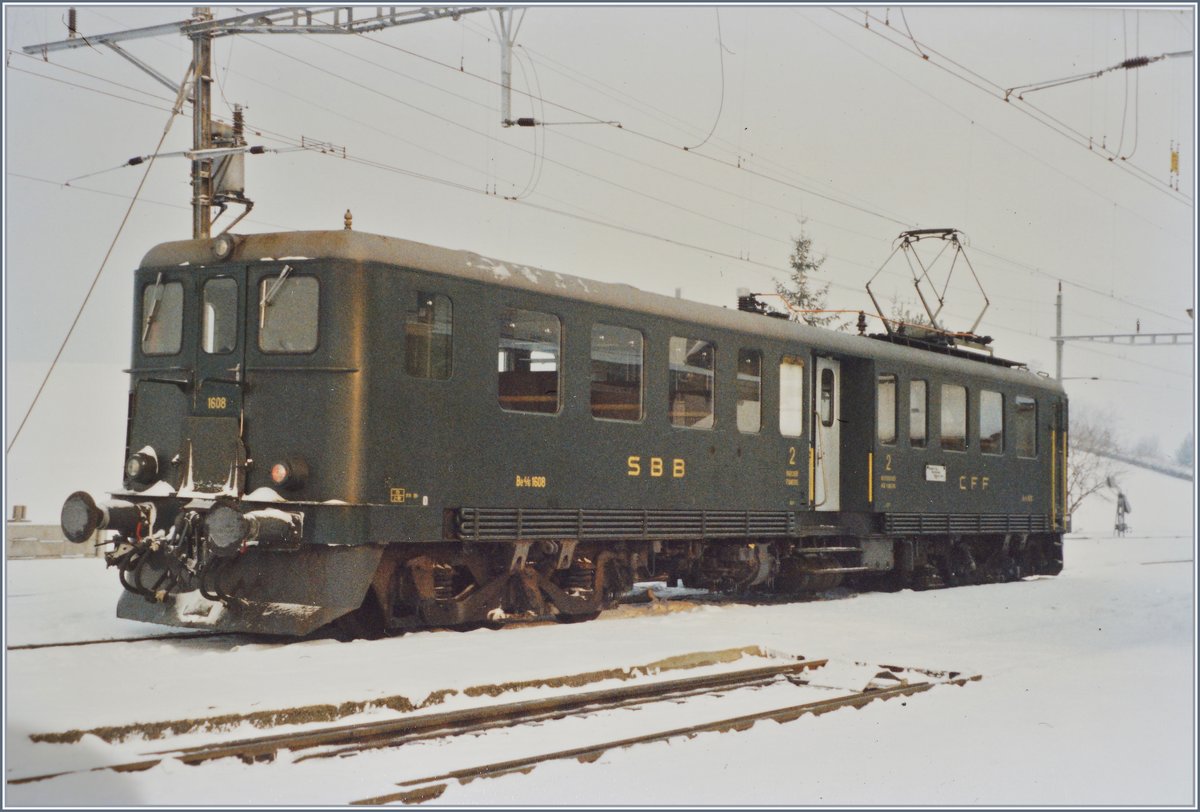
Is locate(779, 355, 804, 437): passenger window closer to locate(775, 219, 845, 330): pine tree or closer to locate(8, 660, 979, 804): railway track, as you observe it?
locate(8, 660, 979, 804): railway track

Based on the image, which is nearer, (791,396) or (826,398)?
(791,396)

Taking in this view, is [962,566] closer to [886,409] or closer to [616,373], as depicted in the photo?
[886,409]

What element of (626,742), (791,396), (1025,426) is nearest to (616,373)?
(791,396)

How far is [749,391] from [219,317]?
618 centimetres

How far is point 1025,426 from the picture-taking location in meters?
20.4

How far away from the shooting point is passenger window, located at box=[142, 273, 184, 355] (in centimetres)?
1104

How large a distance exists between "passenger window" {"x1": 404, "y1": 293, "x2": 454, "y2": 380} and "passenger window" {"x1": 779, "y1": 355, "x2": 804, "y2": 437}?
534cm

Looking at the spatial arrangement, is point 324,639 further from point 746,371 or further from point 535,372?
point 746,371

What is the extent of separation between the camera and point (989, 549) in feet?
66.7

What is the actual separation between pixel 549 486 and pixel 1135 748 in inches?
221

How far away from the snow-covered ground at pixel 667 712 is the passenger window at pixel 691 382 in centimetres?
209

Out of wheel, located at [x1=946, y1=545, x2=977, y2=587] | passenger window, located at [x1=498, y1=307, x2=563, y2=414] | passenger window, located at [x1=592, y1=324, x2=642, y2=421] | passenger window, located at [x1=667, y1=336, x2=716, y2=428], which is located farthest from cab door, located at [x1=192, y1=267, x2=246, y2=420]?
wheel, located at [x1=946, y1=545, x2=977, y2=587]

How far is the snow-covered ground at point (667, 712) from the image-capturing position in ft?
21.1

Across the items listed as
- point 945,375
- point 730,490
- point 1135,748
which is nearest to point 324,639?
point 730,490
